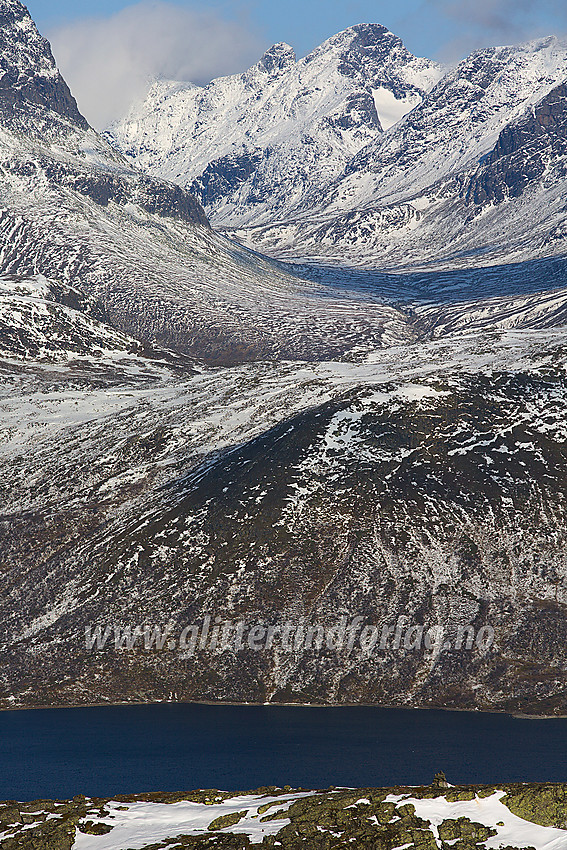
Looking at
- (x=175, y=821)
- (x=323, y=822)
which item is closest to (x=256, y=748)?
(x=175, y=821)

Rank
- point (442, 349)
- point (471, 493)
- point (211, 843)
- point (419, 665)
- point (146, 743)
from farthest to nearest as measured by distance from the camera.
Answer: point (442, 349)
point (471, 493)
point (419, 665)
point (146, 743)
point (211, 843)

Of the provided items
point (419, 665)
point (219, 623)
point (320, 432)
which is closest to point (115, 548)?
point (219, 623)

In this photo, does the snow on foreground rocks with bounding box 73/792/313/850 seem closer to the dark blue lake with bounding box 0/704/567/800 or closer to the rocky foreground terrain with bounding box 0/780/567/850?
the rocky foreground terrain with bounding box 0/780/567/850

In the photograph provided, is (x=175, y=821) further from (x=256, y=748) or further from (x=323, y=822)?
(x=256, y=748)

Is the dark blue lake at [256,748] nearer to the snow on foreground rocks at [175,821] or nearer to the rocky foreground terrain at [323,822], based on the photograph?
the snow on foreground rocks at [175,821]

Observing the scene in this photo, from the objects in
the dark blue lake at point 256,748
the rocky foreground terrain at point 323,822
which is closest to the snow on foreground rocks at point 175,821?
the rocky foreground terrain at point 323,822

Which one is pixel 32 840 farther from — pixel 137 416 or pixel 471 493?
pixel 137 416
